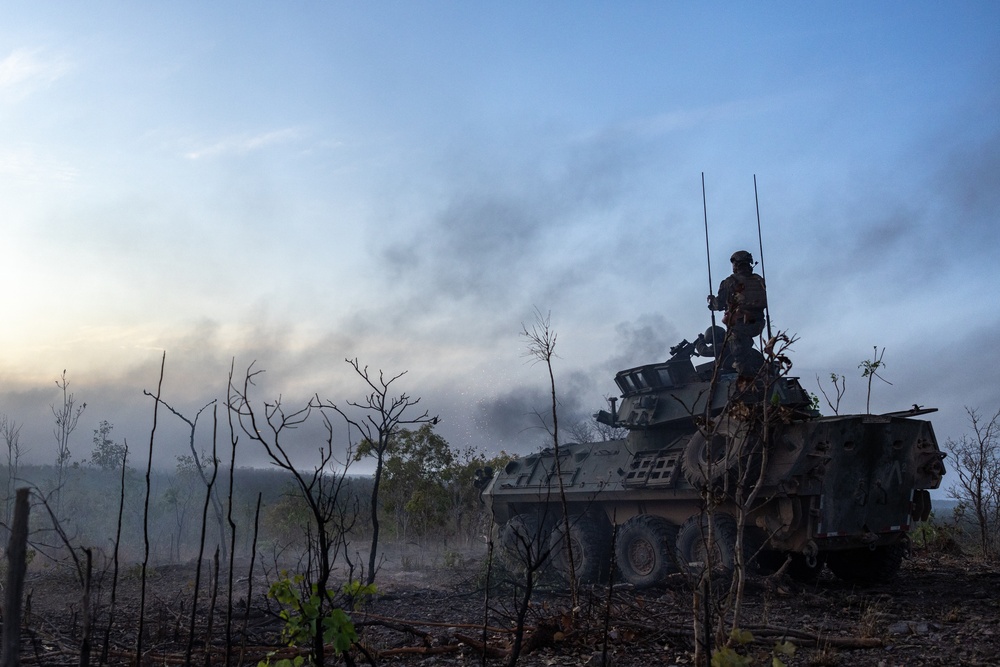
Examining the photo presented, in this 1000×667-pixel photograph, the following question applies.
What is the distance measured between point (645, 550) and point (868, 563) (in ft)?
10.7

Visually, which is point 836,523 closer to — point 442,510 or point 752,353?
point 752,353

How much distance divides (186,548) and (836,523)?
25500 mm

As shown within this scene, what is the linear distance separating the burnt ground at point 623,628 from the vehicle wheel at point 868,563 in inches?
9.1

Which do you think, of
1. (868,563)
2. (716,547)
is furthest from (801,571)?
(716,547)

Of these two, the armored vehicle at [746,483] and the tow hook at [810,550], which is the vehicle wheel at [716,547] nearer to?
the armored vehicle at [746,483]

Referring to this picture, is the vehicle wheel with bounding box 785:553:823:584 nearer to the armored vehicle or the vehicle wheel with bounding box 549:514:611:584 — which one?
the armored vehicle

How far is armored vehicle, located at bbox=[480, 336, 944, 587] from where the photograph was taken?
36.6 feet

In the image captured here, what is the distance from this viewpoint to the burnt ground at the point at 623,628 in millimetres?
7047

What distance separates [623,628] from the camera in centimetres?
759

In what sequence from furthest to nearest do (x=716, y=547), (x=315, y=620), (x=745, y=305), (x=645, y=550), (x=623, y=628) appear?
(x=645, y=550)
(x=745, y=305)
(x=716, y=547)
(x=623, y=628)
(x=315, y=620)

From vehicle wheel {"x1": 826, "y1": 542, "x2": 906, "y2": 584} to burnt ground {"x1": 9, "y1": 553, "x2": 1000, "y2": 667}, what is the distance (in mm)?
232

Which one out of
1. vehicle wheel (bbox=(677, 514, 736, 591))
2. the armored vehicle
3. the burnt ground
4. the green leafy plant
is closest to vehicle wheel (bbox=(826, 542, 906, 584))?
the armored vehicle

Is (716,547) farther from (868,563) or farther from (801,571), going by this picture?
(868,563)

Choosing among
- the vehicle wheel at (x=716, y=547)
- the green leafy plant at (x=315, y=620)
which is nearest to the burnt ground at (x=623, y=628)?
the vehicle wheel at (x=716, y=547)
